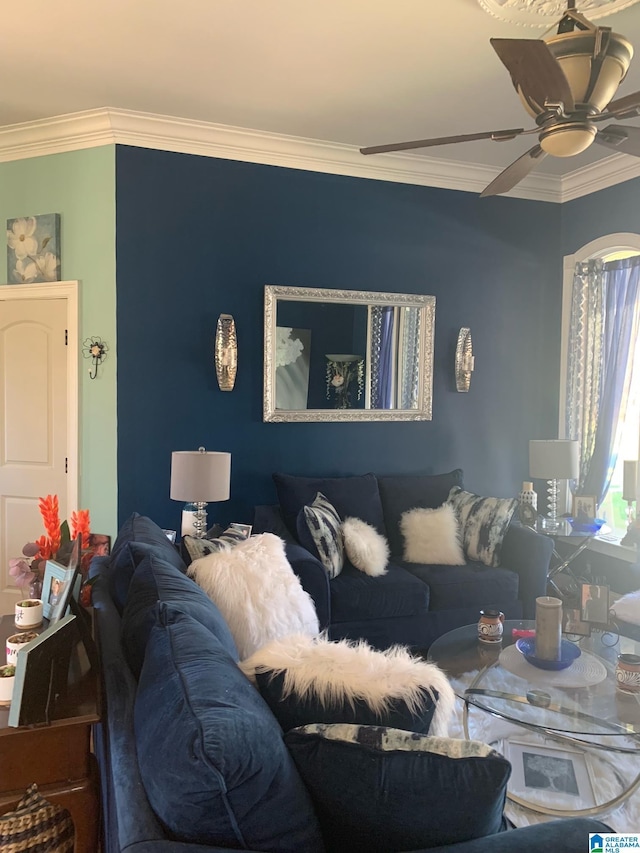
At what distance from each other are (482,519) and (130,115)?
3.16 metres

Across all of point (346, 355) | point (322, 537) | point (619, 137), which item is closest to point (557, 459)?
point (346, 355)

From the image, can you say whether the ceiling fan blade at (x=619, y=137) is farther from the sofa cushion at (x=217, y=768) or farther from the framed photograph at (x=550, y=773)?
the framed photograph at (x=550, y=773)

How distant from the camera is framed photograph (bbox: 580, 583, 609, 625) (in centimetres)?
306

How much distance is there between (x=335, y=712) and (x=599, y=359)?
3918 mm

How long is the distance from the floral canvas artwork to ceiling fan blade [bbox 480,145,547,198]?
2591 millimetres

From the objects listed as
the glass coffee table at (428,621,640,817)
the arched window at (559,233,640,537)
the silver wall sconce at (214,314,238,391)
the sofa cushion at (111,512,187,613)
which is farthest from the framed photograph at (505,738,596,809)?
the silver wall sconce at (214,314,238,391)

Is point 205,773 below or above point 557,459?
below

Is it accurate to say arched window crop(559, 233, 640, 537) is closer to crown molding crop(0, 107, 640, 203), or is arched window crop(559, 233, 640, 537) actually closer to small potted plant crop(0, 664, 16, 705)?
crown molding crop(0, 107, 640, 203)

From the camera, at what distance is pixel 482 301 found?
4652 millimetres

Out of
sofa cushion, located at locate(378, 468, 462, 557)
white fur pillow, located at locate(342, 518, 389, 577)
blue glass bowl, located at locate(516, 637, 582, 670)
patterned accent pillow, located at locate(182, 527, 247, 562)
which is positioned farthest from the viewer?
sofa cushion, located at locate(378, 468, 462, 557)

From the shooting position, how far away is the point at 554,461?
425 cm

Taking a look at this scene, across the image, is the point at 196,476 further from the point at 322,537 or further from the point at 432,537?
the point at 432,537

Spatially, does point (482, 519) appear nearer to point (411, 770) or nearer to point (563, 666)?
point (563, 666)

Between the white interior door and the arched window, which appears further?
the arched window
